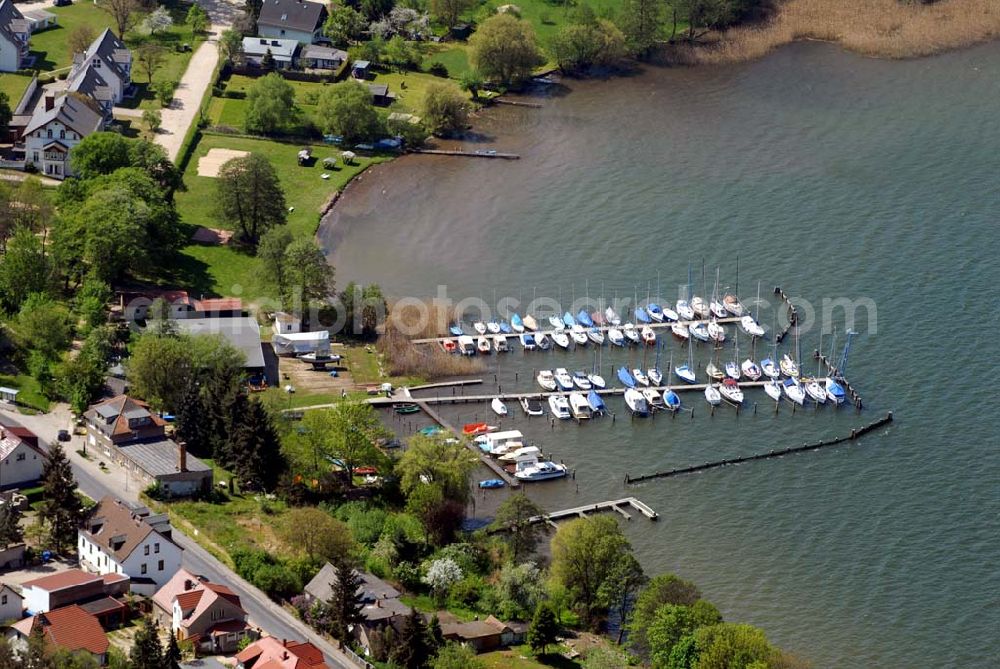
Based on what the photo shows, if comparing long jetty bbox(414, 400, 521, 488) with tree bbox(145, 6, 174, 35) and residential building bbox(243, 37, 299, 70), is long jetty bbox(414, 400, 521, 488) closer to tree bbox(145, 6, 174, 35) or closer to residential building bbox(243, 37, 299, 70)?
residential building bbox(243, 37, 299, 70)

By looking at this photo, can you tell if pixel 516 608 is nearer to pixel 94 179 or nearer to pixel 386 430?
pixel 386 430

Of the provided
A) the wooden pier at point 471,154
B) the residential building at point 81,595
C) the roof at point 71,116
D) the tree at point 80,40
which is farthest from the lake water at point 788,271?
the tree at point 80,40

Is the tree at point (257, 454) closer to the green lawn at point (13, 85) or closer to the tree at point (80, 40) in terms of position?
the green lawn at point (13, 85)

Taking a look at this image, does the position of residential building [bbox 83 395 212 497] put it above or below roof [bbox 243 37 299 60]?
below

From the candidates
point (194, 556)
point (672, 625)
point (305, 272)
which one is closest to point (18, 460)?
point (194, 556)

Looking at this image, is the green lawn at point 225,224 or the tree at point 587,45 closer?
the green lawn at point 225,224

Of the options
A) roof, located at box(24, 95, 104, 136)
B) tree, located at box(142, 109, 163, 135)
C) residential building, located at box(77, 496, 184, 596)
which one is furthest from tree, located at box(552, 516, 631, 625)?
tree, located at box(142, 109, 163, 135)
